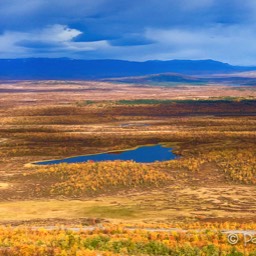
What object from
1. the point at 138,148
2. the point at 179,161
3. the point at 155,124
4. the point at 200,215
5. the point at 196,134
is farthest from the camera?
the point at 155,124

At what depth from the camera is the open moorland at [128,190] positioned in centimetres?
1959

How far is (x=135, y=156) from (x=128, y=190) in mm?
17517

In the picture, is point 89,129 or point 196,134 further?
point 89,129

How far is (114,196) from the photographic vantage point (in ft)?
118

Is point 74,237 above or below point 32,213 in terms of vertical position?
above

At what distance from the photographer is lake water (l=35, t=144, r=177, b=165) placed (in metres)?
52.2

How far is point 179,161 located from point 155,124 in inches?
1539

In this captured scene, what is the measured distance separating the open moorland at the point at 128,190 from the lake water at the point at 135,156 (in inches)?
74.9

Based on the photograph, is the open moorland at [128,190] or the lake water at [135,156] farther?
the lake water at [135,156]

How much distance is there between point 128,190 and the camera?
37750 mm

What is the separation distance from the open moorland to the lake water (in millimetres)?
1902

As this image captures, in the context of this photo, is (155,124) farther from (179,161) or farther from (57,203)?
(57,203)

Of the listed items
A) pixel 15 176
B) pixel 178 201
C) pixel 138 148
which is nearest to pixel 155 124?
pixel 138 148

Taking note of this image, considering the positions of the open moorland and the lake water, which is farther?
the lake water
